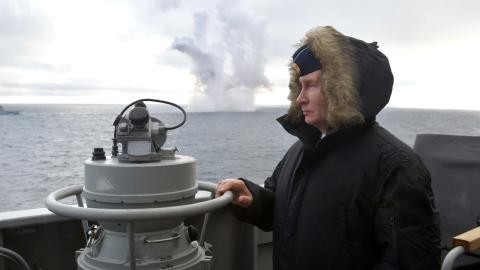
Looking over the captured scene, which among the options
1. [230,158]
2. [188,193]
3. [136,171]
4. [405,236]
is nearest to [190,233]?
[188,193]

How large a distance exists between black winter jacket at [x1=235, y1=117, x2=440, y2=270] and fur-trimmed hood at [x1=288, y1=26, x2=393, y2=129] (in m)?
0.09

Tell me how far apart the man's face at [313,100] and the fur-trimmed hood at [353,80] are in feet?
0.12

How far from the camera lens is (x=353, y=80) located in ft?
5.12

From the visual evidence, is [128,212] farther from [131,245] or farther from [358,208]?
[358,208]

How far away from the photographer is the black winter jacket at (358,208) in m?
1.45

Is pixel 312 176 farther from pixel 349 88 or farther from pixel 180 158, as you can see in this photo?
pixel 180 158

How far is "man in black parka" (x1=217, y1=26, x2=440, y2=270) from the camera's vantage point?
145 centimetres

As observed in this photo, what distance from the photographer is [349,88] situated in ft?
5.10

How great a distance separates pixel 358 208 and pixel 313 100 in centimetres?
41

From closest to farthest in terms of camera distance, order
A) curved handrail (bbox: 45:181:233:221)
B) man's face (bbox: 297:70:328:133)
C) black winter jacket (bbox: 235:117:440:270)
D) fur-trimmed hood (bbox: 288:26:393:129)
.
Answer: curved handrail (bbox: 45:181:233:221) < black winter jacket (bbox: 235:117:440:270) < fur-trimmed hood (bbox: 288:26:393:129) < man's face (bbox: 297:70:328:133)

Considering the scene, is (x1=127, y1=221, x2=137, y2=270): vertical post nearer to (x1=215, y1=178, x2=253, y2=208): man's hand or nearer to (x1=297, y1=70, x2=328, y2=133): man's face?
(x1=215, y1=178, x2=253, y2=208): man's hand

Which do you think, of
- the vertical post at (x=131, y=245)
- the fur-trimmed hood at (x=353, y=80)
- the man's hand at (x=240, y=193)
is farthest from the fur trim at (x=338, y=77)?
the vertical post at (x=131, y=245)

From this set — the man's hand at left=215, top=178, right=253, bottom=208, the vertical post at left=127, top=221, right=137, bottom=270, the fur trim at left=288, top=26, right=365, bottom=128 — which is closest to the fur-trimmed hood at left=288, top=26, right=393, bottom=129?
the fur trim at left=288, top=26, right=365, bottom=128

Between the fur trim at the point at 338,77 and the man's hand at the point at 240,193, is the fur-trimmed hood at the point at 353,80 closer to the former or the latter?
the fur trim at the point at 338,77
